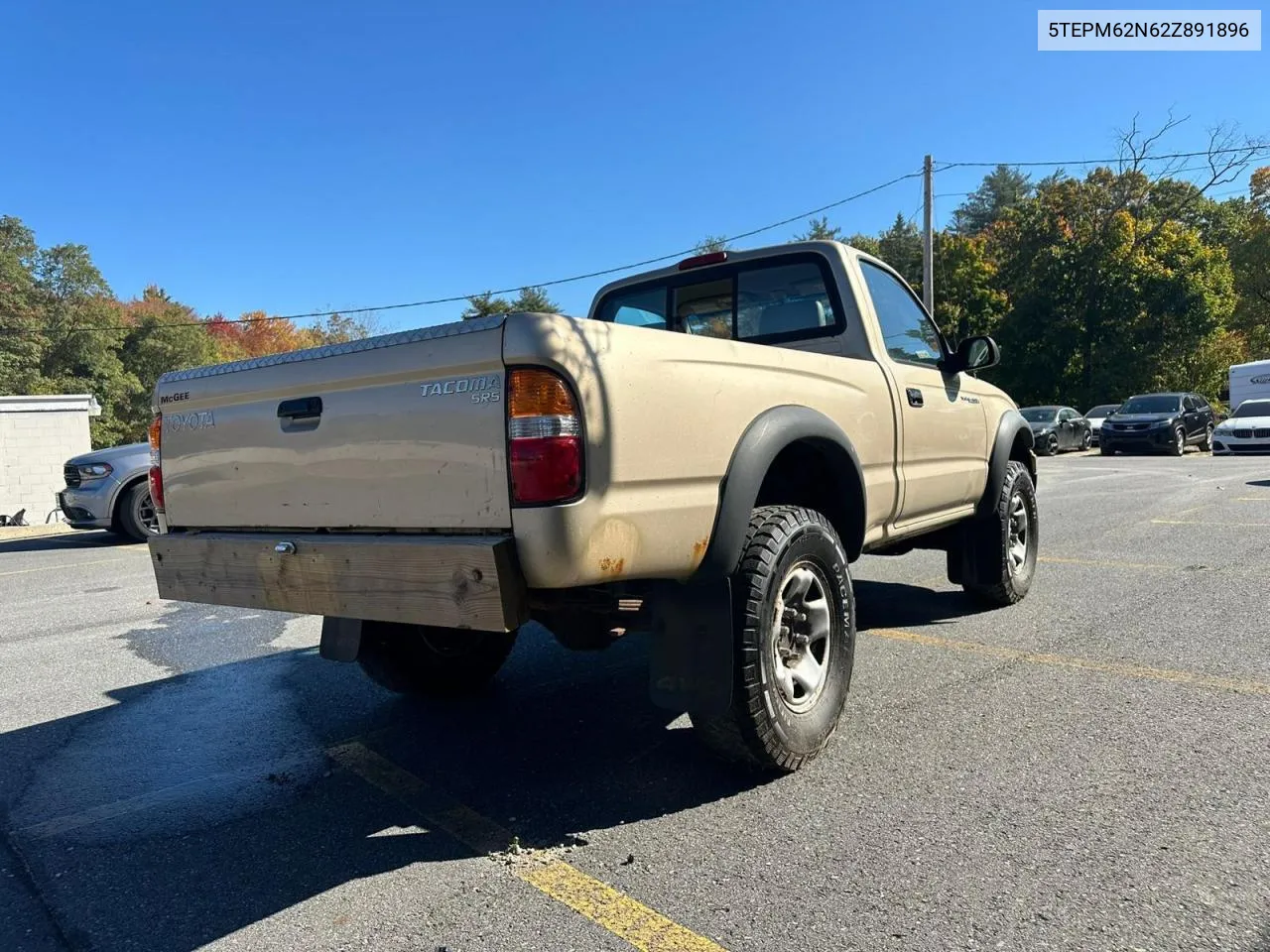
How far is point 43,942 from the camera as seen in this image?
90.9 inches

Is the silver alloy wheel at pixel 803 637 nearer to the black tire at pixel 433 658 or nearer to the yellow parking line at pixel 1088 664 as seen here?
the black tire at pixel 433 658

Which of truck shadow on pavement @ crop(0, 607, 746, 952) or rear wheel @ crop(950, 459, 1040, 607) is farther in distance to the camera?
rear wheel @ crop(950, 459, 1040, 607)

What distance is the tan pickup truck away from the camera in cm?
246

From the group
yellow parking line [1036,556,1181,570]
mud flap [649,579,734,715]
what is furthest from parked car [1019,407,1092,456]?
mud flap [649,579,734,715]

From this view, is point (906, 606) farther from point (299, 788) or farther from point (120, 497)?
point (120, 497)

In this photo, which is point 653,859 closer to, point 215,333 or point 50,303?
point 50,303

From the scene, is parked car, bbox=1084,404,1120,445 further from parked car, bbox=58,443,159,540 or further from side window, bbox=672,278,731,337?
side window, bbox=672,278,731,337

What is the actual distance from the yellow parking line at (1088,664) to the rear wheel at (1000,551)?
0.64 m

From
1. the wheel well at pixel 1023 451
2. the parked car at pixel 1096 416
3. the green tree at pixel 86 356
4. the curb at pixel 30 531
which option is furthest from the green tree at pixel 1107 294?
the green tree at pixel 86 356

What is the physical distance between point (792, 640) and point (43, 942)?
2455 mm

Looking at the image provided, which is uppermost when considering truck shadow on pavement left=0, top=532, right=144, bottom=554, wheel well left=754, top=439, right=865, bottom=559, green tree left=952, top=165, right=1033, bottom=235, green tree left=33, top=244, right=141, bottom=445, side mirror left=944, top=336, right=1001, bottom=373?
green tree left=952, top=165, right=1033, bottom=235

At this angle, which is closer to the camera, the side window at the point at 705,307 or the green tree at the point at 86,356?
the side window at the point at 705,307

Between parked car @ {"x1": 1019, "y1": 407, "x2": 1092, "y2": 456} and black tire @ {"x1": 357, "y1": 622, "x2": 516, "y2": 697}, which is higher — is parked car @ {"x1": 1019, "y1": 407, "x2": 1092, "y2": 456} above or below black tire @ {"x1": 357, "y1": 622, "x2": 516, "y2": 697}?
above

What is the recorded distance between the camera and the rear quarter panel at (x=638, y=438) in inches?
95.7
